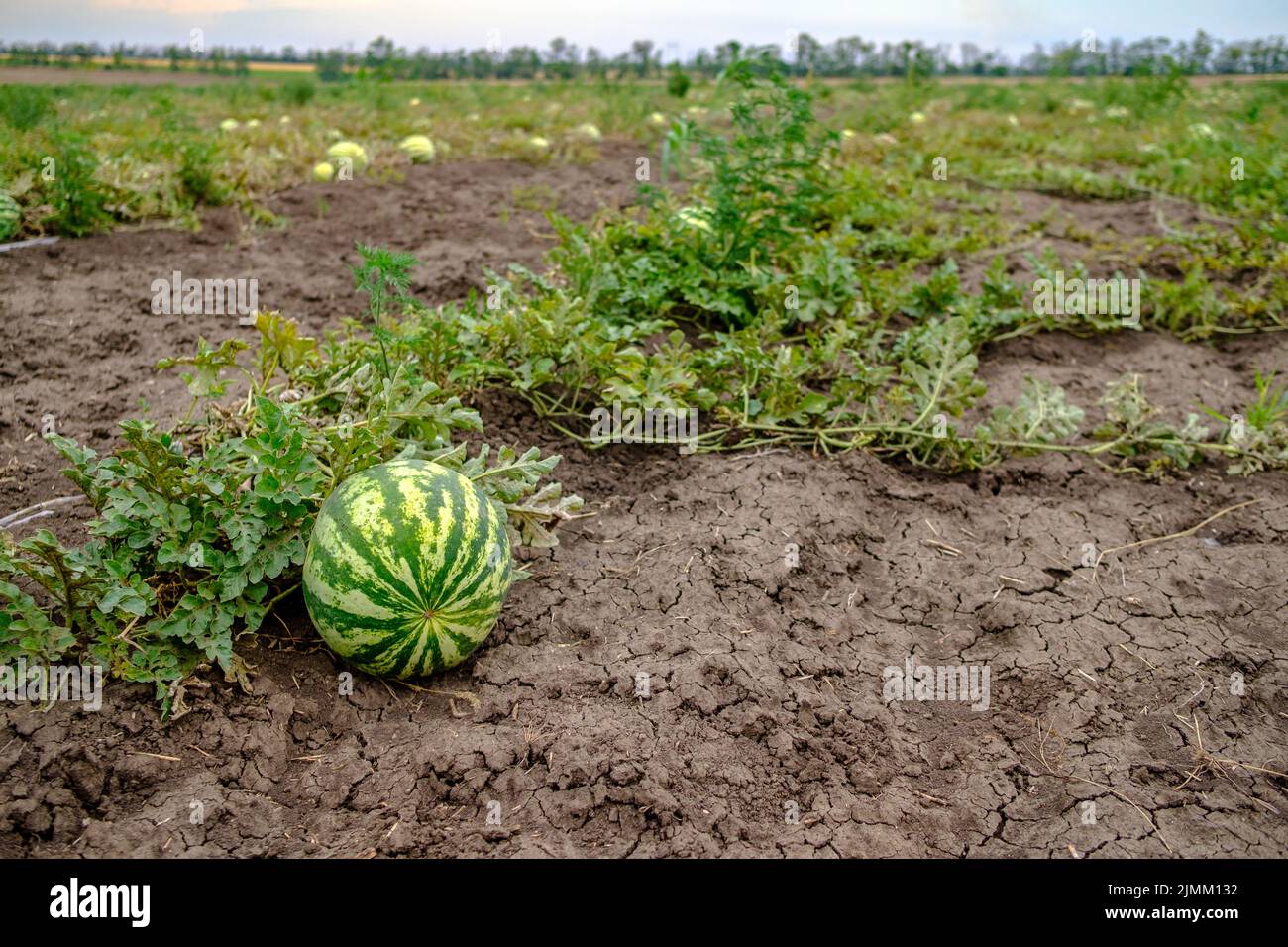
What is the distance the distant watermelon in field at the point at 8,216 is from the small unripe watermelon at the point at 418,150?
14.2 ft

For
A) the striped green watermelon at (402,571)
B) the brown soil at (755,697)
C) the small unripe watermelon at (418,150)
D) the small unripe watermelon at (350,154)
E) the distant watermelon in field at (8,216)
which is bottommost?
the brown soil at (755,697)

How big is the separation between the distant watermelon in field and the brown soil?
195 centimetres

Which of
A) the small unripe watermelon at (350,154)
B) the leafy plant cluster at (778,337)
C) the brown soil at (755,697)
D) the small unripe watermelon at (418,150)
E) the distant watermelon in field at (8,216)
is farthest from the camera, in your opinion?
the small unripe watermelon at (418,150)

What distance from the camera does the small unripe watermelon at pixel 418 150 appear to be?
9.80m

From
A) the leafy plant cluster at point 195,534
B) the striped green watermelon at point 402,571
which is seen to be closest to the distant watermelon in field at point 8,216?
the leafy plant cluster at point 195,534

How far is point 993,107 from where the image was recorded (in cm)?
1549

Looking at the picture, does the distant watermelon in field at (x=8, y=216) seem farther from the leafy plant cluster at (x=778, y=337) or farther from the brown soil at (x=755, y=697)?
the leafy plant cluster at (x=778, y=337)

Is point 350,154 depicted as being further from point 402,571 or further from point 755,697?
point 755,697

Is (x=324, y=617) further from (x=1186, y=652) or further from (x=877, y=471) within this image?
(x=1186, y=652)

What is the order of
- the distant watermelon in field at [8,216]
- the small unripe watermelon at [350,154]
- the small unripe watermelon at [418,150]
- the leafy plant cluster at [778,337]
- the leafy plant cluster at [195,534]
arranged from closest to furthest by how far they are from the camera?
the leafy plant cluster at [195,534] → the leafy plant cluster at [778,337] → the distant watermelon in field at [8,216] → the small unripe watermelon at [350,154] → the small unripe watermelon at [418,150]

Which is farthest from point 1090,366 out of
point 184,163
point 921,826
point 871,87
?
point 871,87

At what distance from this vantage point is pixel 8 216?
5.97 meters

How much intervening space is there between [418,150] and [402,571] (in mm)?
8223

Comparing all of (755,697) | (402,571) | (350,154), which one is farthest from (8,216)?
(755,697)
